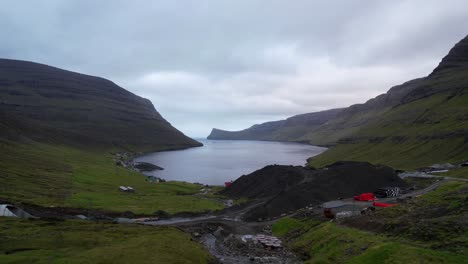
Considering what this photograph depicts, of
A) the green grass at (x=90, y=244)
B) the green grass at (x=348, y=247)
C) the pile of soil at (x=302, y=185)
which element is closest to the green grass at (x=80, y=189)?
the pile of soil at (x=302, y=185)

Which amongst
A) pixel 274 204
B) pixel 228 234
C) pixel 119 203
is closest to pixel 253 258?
pixel 228 234

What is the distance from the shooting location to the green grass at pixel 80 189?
78938 mm

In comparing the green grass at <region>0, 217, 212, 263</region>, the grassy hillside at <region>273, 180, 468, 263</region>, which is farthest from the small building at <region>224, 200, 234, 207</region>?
the green grass at <region>0, 217, 212, 263</region>

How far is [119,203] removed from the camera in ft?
277

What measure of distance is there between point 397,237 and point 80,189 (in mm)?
77795

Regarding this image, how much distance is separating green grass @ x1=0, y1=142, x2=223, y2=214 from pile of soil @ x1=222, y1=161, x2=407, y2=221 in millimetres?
13761

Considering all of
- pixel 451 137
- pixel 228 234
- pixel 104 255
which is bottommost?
pixel 228 234

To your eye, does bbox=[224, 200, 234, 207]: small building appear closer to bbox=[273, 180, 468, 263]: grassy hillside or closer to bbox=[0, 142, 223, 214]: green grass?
bbox=[0, 142, 223, 214]: green grass

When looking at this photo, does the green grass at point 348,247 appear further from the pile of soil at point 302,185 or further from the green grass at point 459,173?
the green grass at point 459,173

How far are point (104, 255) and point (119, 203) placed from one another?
47443 mm

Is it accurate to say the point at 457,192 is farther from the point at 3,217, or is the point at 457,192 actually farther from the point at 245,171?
the point at 245,171

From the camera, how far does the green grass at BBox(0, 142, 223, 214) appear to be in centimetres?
7894

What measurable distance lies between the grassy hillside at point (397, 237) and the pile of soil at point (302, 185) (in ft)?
54.9

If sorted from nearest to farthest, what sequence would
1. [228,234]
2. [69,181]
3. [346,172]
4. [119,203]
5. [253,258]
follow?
[253,258] < [228,234] < [119,203] < [346,172] < [69,181]
